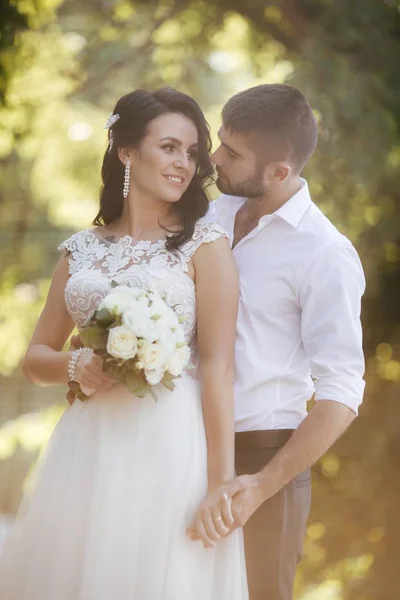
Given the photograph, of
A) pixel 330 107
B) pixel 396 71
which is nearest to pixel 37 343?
pixel 330 107

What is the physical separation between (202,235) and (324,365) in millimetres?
398

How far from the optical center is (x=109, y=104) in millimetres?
4688

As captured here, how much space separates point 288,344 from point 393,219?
245cm

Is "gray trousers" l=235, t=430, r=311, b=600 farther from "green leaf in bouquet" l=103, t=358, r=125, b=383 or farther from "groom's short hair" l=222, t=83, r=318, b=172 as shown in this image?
"groom's short hair" l=222, t=83, r=318, b=172

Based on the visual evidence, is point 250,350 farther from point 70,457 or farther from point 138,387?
point 70,457

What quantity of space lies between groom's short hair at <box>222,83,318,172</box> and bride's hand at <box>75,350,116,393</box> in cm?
69

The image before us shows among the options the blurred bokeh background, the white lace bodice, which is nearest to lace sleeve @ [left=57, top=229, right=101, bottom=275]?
the white lace bodice

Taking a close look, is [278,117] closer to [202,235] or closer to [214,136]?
[202,235]

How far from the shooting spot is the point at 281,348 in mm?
2010

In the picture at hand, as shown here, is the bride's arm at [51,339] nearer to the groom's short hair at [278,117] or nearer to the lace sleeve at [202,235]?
the lace sleeve at [202,235]

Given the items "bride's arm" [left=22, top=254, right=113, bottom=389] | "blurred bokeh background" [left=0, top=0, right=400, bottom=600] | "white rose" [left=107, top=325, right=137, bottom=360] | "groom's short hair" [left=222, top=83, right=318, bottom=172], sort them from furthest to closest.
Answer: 1. "blurred bokeh background" [left=0, top=0, right=400, bottom=600]
2. "groom's short hair" [left=222, top=83, right=318, bottom=172]
3. "bride's arm" [left=22, top=254, right=113, bottom=389]
4. "white rose" [left=107, top=325, right=137, bottom=360]

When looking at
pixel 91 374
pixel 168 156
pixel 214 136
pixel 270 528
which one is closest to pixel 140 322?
pixel 91 374

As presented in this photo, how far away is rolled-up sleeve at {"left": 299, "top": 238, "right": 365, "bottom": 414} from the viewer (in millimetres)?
1896

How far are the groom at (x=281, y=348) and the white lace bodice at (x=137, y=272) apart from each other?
126 millimetres
